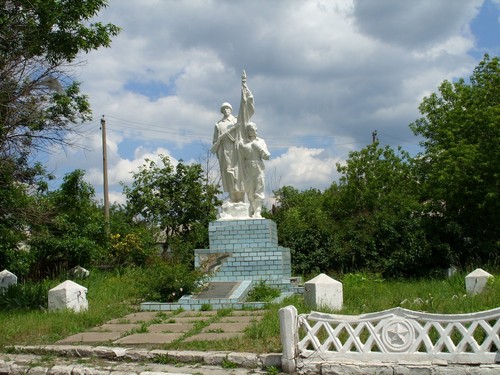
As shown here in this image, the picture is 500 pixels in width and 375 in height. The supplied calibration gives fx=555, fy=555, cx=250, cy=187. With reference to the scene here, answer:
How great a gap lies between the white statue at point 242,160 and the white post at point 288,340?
748cm

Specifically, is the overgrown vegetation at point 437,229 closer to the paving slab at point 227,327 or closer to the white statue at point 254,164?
the white statue at point 254,164

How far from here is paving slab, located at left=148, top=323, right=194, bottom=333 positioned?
7363mm

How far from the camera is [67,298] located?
8922mm

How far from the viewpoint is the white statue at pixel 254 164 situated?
1310 centimetres

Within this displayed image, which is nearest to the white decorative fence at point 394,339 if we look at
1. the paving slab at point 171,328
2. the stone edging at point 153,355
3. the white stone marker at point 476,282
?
the stone edging at point 153,355

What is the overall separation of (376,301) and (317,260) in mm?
8161

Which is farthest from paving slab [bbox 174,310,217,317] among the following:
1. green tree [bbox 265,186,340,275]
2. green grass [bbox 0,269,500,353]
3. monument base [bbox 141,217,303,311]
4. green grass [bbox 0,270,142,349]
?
green tree [bbox 265,186,340,275]

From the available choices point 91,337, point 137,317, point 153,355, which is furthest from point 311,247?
point 153,355

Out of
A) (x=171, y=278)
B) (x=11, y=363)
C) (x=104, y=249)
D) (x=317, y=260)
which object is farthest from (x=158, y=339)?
(x=317, y=260)

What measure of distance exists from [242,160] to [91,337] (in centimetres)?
697

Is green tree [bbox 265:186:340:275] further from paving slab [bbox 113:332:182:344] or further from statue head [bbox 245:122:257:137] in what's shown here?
paving slab [bbox 113:332:182:344]

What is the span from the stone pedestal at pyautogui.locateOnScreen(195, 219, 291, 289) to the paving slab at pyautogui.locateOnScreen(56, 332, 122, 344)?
4533mm

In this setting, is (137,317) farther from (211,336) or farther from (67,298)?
(211,336)

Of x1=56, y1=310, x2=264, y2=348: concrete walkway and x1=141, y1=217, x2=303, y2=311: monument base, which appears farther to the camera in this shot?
x1=141, y1=217, x2=303, y2=311: monument base
